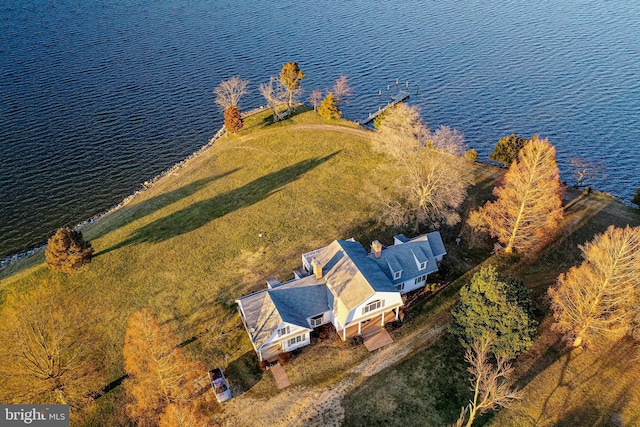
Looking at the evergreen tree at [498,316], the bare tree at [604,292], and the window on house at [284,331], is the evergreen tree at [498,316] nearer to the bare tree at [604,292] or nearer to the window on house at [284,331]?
the bare tree at [604,292]

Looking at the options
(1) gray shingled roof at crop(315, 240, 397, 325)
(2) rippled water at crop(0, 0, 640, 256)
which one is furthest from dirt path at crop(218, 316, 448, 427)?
(2) rippled water at crop(0, 0, 640, 256)

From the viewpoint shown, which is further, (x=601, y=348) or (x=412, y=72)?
(x=412, y=72)

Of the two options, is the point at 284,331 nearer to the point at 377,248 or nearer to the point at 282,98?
the point at 377,248

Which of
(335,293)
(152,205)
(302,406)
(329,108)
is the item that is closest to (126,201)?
(152,205)

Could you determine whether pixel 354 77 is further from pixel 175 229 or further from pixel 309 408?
pixel 309 408

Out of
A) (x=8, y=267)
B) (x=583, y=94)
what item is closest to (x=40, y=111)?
(x=8, y=267)

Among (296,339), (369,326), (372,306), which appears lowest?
(369,326)
